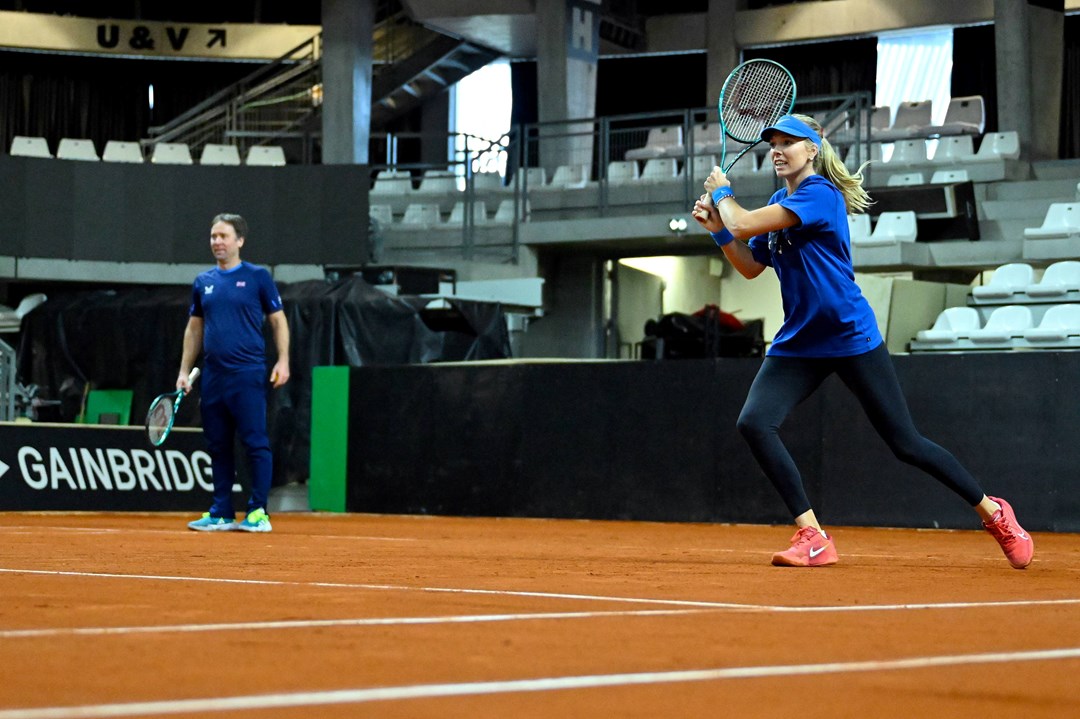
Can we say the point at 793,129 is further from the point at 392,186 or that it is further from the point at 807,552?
the point at 392,186

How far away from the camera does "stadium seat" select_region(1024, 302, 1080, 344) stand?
15.2 meters

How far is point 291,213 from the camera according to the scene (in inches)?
861

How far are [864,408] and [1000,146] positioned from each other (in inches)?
662

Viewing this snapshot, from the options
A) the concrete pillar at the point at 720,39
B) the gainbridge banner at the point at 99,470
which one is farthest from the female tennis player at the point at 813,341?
the concrete pillar at the point at 720,39

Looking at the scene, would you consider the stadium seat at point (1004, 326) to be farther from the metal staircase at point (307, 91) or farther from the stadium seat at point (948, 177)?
the metal staircase at point (307, 91)

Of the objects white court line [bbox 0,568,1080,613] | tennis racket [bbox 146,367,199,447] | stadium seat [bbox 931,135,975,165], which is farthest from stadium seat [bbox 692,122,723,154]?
white court line [bbox 0,568,1080,613]

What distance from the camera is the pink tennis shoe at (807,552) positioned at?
5996 millimetres

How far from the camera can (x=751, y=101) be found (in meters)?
7.27

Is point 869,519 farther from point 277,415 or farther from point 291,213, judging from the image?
point 291,213

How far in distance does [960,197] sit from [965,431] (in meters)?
9.33

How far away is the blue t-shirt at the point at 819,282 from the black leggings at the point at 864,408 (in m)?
0.07

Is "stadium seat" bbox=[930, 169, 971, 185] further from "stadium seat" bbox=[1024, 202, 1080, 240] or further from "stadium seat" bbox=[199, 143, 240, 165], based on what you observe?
"stadium seat" bbox=[199, 143, 240, 165]

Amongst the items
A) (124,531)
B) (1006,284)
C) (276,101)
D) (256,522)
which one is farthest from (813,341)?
(276,101)

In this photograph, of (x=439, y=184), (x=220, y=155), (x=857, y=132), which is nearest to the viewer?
(x=857, y=132)
